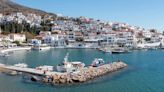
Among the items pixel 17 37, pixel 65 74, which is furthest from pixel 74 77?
pixel 17 37

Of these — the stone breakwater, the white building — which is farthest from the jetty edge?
the white building

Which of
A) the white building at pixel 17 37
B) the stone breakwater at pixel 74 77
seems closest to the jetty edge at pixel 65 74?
the stone breakwater at pixel 74 77

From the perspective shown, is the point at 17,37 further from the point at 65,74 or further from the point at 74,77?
the point at 74,77

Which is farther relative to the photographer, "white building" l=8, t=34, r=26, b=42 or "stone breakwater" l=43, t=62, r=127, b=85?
"white building" l=8, t=34, r=26, b=42

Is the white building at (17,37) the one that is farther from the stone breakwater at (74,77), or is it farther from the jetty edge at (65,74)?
the stone breakwater at (74,77)

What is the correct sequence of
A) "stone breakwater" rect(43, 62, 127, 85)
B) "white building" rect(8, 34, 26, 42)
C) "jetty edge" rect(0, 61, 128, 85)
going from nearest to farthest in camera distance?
"stone breakwater" rect(43, 62, 127, 85) → "jetty edge" rect(0, 61, 128, 85) → "white building" rect(8, 34, 26, 42)

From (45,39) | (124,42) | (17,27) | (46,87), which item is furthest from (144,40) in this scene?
(46,87)

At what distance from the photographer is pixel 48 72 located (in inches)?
1236

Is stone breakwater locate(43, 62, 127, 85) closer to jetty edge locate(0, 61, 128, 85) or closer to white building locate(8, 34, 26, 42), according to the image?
jetty edge locate(0, 61, 128, 85)

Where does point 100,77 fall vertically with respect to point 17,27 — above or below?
below

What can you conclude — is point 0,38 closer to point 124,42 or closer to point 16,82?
point 124,42

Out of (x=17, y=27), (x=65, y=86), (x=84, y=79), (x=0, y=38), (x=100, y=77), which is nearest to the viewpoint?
(x=65, y=86)

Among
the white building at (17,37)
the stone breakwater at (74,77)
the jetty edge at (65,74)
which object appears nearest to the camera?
the stone breakwater at (74,77)

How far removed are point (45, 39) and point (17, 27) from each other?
970 centimetres
